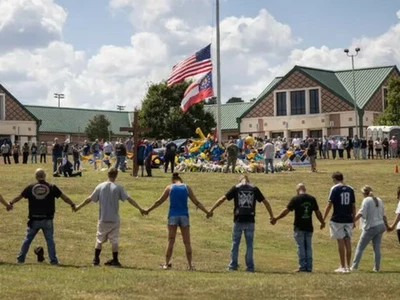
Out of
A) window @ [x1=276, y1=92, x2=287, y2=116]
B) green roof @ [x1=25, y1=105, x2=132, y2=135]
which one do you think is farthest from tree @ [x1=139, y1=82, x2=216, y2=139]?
green roof @ [x1=25, y1=105, x2=132, y2=135]

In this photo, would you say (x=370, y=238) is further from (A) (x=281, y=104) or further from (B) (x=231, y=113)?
(B) (x=231, y=113)

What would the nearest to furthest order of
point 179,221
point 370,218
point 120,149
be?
1. point 179,221
2. point 370,218
3. point 120,149

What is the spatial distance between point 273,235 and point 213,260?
427cm

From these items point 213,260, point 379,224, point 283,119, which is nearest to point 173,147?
point 213,260

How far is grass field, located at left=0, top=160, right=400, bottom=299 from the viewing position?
36.4 ft

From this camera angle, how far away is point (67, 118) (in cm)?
9369

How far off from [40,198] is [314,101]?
216 ft

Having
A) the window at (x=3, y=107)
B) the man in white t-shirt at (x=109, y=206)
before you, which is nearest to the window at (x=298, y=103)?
the window at (x=3, y=107)

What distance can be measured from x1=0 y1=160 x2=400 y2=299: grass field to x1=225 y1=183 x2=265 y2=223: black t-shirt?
3.52 ft

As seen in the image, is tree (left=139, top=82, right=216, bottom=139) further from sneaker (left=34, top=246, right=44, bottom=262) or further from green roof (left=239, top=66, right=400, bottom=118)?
sneaker (left=34, top=246, right=44, bottom=262)

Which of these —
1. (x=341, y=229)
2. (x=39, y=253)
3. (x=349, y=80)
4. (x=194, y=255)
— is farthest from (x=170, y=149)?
(x=349, y=80)

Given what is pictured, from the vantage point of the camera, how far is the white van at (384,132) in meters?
56.0

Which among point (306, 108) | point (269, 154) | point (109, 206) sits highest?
point (306, 108)

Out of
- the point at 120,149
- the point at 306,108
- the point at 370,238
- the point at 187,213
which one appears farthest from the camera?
the point at 306,108
